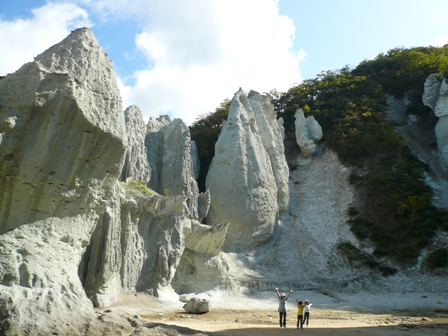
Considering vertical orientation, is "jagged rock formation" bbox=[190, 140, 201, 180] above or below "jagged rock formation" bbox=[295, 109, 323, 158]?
below

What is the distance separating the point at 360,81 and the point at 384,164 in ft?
39.6

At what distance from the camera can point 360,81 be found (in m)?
37.8

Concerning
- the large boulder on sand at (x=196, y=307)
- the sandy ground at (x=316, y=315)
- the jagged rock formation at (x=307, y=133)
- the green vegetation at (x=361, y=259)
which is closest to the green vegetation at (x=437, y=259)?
the green vegetation at (x=361, y=259)

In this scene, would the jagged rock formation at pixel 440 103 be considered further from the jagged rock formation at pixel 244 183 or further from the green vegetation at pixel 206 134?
the green vegetation at pixel 206 134

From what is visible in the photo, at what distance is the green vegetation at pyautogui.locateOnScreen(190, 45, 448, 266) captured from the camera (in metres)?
24.1

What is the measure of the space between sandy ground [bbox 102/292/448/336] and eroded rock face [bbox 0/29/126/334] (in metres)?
1.96

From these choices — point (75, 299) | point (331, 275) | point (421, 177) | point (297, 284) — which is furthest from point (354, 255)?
point (75, 299)

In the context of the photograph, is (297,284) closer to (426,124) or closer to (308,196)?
(308,196)

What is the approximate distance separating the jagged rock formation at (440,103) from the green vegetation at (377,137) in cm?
116

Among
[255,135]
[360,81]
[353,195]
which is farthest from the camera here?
[360,81]

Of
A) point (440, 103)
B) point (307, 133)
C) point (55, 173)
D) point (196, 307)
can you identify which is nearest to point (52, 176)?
point (55, 173)

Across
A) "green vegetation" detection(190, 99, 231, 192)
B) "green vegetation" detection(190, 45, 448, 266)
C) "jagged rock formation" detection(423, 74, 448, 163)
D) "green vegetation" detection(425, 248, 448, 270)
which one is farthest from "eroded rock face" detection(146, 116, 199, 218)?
"jagged rock formation" detection(423, 74, 448, 163)

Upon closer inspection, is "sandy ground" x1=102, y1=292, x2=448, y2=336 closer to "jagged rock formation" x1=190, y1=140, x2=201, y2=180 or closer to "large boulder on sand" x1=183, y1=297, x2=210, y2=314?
"large boulder on sand" x1=183, y1=297, x2=210, y2=314

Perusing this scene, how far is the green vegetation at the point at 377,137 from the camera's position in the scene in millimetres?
24109
